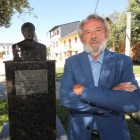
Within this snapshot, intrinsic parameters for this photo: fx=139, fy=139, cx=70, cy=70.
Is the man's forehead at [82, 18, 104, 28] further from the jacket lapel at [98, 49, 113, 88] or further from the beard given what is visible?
the jacket lapel at [98, 49, 113, 88]

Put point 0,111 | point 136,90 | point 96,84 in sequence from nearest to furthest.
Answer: point 136,90 < point 96,84 < point 0,111

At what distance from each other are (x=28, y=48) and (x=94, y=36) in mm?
1817

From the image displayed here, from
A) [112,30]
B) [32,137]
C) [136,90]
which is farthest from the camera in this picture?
[112,30]

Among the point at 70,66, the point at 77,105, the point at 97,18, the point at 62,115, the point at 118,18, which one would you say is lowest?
the point at 62,115

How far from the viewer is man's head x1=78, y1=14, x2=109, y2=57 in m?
1.56

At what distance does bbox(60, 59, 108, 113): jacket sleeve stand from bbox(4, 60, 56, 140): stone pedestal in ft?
4.31

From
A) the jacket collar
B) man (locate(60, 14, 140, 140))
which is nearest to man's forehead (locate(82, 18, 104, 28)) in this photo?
man (locate(60, 14, 140, 140))

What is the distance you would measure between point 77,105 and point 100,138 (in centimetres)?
42

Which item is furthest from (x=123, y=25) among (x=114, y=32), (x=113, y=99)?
(x=113, y=99)

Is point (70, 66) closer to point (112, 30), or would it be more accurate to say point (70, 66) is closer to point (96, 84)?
point (96, 84)

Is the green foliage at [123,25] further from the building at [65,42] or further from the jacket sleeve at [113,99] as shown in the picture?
the jacket sleeve at [113,99]

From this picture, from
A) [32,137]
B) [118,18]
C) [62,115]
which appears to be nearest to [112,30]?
[118,18]

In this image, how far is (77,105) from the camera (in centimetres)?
146

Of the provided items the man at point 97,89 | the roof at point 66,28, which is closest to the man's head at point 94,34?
the man at point 97,89
